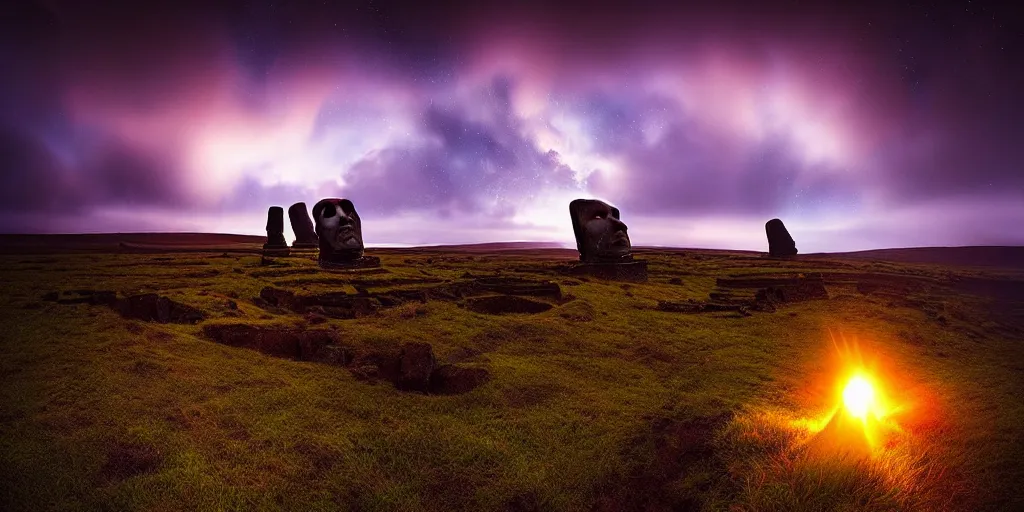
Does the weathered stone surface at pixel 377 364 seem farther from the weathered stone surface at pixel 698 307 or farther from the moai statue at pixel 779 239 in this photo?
the moai statue at pixel 779 239

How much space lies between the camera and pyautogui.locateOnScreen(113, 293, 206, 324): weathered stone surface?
448 inches

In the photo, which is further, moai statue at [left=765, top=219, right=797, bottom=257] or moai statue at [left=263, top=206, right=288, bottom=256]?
moai statue at [left=765, top=219, right=797, bottom=257]

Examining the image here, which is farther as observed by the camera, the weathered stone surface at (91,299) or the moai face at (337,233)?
the moai face at (337,233)

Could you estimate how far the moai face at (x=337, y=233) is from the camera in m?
24.1

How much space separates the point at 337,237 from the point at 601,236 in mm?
13531

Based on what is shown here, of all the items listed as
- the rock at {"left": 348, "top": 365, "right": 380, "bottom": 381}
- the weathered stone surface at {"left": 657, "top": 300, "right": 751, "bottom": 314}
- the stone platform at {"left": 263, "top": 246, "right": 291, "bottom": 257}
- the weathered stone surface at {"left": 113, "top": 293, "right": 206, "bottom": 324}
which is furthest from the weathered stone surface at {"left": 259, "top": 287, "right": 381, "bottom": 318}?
A: the stone platform at {"left": 263, "top": 246, "right": 291, "bottom": 257}

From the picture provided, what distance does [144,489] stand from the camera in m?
4.92

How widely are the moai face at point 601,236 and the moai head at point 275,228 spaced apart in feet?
85.7

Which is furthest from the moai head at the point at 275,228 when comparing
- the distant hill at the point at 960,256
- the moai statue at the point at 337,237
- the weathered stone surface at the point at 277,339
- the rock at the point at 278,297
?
the distant hill at the point at 960,256

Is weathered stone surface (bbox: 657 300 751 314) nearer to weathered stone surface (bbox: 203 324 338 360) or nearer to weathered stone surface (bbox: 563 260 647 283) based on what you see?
weathered stone surface (bbox: 563 260 647 283)

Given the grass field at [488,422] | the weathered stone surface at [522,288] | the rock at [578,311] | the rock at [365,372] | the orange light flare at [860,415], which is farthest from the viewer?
the weathered stone surface at [522,288]

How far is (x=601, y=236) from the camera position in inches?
983

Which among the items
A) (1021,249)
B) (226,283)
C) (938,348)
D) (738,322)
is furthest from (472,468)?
(1021,249)

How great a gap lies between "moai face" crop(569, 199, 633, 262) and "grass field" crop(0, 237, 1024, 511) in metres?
12.0
